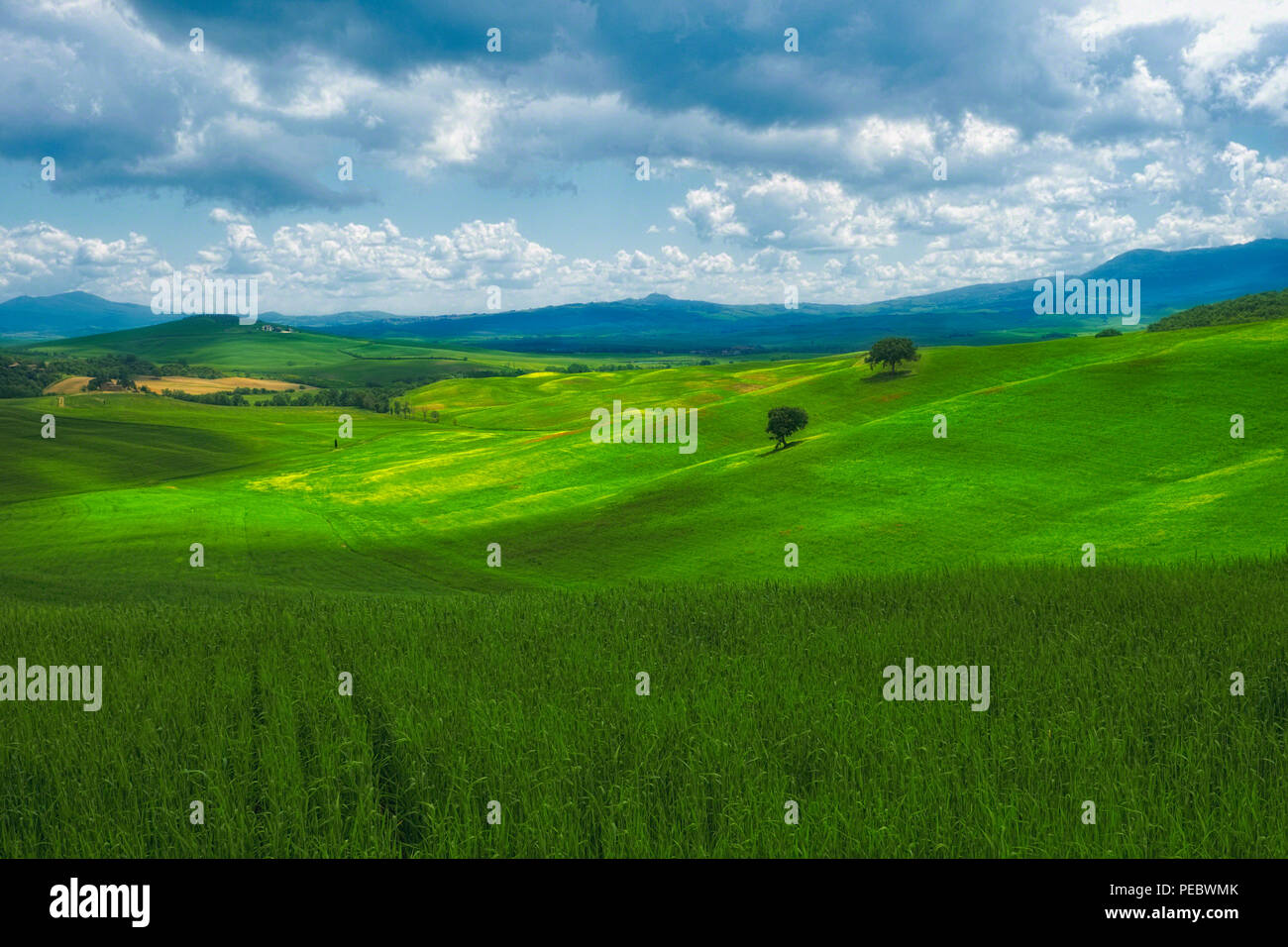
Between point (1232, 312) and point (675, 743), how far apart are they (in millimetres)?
169941

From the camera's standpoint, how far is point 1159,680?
9938 mm

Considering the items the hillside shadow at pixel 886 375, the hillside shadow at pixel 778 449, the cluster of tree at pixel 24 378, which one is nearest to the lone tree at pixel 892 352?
the hillside shadow at pixel 886 375

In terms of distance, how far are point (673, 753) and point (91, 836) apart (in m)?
5.43

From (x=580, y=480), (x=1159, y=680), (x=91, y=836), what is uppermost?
(x=580, y=480)

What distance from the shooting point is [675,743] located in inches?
333

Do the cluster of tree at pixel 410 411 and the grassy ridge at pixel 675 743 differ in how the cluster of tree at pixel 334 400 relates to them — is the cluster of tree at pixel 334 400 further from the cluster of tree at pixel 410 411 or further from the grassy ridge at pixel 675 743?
the grassy ridge at pixel 675 743

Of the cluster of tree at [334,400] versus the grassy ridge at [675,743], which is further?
the cluster of tree at [334,400]

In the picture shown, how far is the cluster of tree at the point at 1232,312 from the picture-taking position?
13075cm

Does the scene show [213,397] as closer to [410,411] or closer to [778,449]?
[410,411]

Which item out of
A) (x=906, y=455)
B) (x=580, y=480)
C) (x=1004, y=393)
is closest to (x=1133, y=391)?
(x=1004, y=393)

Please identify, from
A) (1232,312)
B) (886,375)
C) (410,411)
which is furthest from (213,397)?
(1232,312)

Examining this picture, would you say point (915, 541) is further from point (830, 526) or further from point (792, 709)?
point (792, 709)

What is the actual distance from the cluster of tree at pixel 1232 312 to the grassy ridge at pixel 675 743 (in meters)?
143

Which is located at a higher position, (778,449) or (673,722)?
(778,449)
